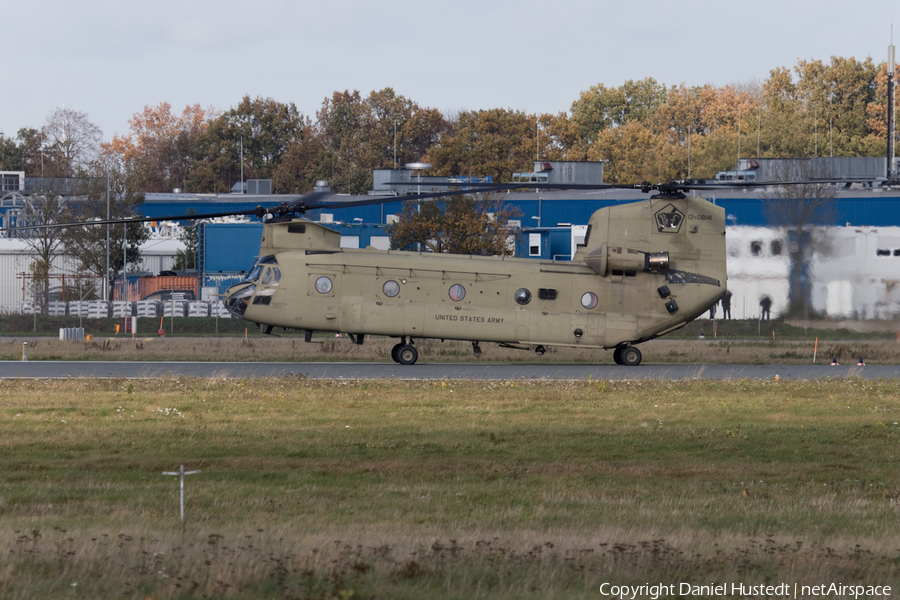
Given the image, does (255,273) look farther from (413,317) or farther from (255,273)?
(413,317)

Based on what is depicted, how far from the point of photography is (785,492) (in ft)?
43.5

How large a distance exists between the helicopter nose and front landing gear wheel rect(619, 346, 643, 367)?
12.2 m

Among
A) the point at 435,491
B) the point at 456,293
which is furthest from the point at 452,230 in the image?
the point at 435,491

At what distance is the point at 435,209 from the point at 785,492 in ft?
165

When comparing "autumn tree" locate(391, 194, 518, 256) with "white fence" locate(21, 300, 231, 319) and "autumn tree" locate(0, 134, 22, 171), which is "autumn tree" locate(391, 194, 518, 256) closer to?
"white fence" locate(21, 300, 231, 319)

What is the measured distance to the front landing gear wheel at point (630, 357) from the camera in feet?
107

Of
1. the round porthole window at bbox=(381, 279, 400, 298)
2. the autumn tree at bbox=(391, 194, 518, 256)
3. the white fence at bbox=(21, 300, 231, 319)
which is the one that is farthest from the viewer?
the autumn tree at bbox=(391, 194, 518, 256)

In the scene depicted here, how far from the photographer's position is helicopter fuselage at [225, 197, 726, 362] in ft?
98.3

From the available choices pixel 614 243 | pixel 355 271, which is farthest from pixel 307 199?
pixel 614 243

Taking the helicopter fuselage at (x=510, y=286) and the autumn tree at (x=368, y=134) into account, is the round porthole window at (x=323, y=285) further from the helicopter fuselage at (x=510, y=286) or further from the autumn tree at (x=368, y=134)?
the autumn tree at (x=368, y=134)

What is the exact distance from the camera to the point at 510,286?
30734 mm

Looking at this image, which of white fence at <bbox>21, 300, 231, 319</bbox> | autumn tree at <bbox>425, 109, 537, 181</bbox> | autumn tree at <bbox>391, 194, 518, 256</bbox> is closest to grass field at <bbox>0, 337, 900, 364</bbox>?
white fence at <bbox>21, 300, 231, 319</bbox>

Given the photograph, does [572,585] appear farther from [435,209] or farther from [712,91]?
[712,91]

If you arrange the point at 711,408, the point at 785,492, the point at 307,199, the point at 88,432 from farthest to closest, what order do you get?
the point at 307,199, the point at 711,408, the point at 88,432, the point at 785,492
